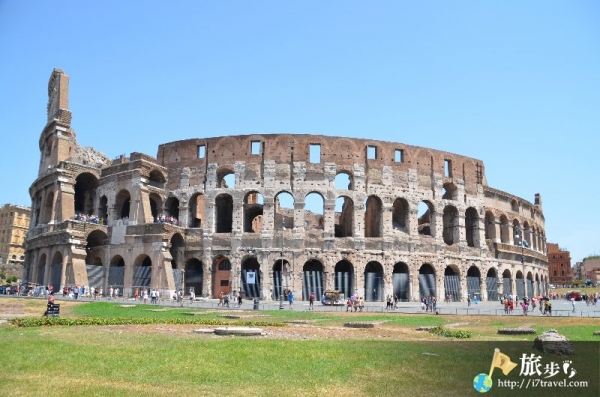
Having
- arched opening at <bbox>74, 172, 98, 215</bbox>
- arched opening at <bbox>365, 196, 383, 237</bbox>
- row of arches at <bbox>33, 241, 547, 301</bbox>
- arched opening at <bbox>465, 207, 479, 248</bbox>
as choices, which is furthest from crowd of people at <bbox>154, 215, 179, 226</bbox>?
arched opening at <bbox>465, 207, 479, 248</bbox>

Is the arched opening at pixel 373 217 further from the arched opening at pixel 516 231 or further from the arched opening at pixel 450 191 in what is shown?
the arched opening at pixel 516 231

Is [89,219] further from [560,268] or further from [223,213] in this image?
[560,268]

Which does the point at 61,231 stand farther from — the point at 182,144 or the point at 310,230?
the point at 310,230

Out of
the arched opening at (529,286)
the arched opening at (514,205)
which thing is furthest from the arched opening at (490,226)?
the arched opening at (529,286)

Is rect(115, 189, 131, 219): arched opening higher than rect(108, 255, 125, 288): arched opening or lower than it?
higher

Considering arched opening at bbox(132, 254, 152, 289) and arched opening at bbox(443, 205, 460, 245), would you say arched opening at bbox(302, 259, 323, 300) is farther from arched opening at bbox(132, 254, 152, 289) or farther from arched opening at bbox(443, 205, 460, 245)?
arched opening at bbox(443, 205, 460, 245)
